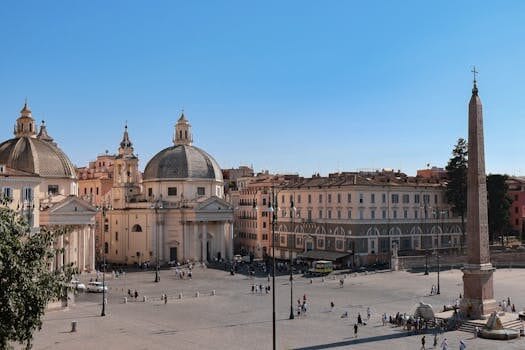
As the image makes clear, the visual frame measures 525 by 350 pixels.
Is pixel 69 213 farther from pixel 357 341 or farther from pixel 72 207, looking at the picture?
pixel 357 341

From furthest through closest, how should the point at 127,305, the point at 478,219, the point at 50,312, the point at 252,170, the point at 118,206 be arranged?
the point at 252,170
the point at 118,206
the point at 127,305
the point at 50,312
the point at 478,219

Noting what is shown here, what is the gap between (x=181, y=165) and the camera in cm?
7094

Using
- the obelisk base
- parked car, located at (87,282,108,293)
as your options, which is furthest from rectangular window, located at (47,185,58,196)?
the obelisk base

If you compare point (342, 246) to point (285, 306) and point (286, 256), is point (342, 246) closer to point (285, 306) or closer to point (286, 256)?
point (286, 256)

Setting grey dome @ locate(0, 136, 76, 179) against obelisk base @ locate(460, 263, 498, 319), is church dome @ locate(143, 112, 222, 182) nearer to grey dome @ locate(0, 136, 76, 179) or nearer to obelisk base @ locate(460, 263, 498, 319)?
grey dome @ locate(0, 136, 76, 179)

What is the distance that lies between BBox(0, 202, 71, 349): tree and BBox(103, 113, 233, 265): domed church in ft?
164

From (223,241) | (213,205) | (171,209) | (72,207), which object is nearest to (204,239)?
(223,241)

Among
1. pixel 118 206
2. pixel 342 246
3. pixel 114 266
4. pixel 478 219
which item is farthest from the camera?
pixel 118 206

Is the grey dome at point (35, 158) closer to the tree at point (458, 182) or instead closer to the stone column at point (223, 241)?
the stone column at point (223, 241)

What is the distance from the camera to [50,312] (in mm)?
36469

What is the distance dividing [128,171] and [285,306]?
4097 centimetres

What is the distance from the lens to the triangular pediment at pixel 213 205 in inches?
2714

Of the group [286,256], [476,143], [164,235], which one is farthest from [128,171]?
[476,143]

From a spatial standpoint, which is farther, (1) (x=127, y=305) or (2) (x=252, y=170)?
(2) (x=252, y=170)
